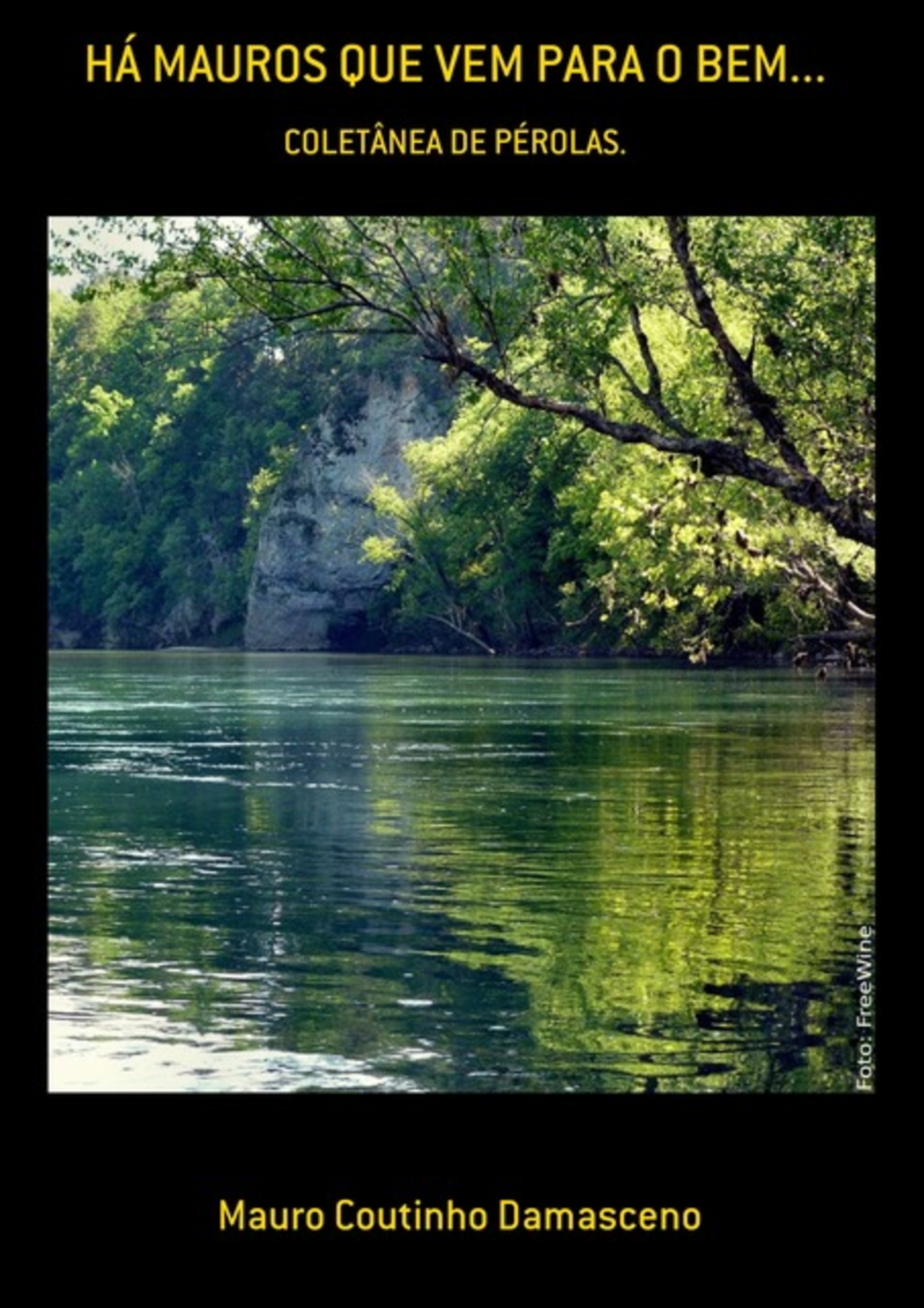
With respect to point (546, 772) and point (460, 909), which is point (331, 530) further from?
point (460, 909)

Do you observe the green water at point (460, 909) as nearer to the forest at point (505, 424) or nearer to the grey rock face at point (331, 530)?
the forest at point (505, 424)

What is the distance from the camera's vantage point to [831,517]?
89.4ft

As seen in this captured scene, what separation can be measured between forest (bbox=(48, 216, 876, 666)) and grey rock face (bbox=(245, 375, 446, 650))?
797 millimetres

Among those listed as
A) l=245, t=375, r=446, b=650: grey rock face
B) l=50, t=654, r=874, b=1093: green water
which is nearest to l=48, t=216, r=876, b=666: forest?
l=245, t=375, r=446, b=650: grey rock face

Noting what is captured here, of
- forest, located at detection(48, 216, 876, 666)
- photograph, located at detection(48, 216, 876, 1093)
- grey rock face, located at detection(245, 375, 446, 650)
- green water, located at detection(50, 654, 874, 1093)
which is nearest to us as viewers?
green water, located at detection(50, 654, 874, 1093)

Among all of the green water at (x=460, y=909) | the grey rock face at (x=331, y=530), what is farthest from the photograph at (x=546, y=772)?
the grey rock face at (x=331, y=530)

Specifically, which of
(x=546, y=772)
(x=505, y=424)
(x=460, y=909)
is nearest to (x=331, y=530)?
(x=505, y=424)

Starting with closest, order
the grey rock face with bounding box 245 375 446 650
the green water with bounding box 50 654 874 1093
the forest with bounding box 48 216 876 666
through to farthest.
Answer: the green water with bounding box 50 654 874 1093
the forest with bounding box 48 216 876 666
the grey rock face with bounding box 245 375 446 650

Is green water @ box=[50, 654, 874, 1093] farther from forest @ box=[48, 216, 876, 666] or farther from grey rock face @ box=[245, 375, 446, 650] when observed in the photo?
grey rock face @ box=[245, 375, 446, 650]

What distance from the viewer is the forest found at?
2828 cm

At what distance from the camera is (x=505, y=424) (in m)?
94.3

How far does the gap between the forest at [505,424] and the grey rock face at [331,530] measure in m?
0.80
